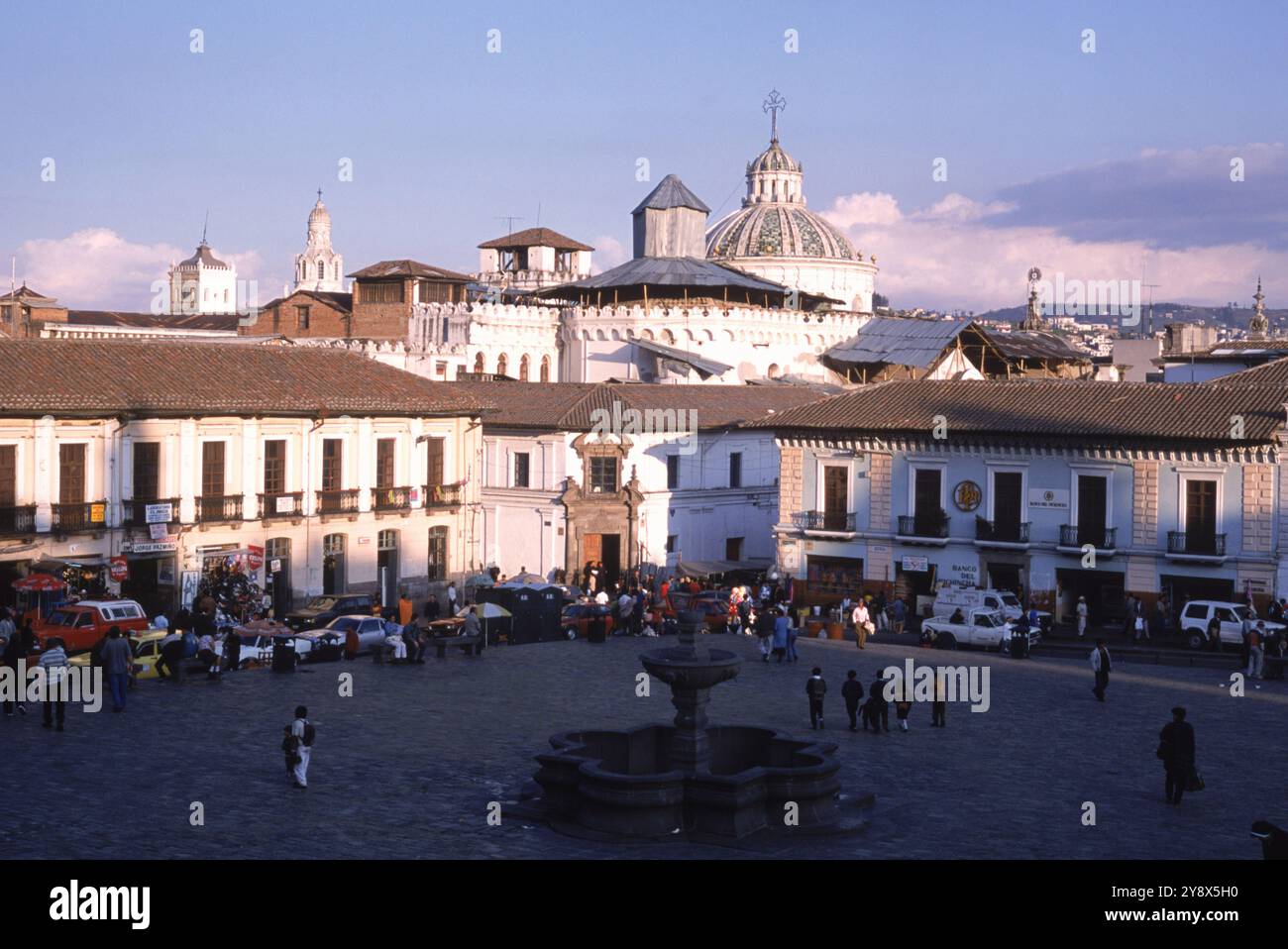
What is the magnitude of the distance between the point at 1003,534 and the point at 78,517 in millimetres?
23447

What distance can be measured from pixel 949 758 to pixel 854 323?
6007 cm

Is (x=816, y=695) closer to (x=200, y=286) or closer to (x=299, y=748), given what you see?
(x=299, y=748)

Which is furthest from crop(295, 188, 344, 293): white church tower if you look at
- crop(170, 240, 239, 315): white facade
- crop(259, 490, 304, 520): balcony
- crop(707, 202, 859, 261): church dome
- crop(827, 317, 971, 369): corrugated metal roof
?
crop(259, 490, 304, 520): balcony

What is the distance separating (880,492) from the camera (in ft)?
144

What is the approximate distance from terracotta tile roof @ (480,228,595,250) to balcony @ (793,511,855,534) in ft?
171

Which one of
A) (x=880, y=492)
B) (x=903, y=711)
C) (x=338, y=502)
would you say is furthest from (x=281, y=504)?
(x=903, y=711)

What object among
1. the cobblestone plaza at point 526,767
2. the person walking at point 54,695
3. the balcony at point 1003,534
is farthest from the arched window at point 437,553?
the person walking at point 54,695

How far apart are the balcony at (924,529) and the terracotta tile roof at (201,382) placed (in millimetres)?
14359

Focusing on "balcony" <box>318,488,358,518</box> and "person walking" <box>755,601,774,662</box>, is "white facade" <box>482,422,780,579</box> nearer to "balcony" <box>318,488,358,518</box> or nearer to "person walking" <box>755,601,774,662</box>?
"balcony" <box>318,488,358,518</box>

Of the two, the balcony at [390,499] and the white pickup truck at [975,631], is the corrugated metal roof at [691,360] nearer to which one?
the balcony at [390,499]

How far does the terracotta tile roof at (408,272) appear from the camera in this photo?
79812 millimetres

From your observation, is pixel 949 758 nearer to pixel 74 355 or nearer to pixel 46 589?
pixel 46 589

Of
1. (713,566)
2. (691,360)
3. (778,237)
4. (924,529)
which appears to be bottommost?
(713,566)
